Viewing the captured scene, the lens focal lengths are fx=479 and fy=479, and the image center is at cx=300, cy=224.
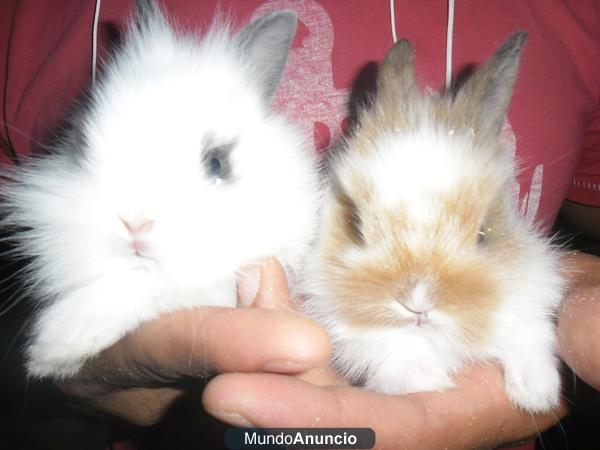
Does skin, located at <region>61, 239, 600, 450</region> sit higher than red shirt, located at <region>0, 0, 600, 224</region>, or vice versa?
red shirt, located at <region>0, 0, 600, 224</region>

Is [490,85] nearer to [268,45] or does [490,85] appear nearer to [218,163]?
[268,45]

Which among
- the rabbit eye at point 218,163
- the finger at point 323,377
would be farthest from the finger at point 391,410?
the rabbit eye at point 218,163

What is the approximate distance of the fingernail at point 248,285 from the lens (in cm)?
103

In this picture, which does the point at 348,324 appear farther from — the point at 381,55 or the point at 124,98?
the point at 381,55

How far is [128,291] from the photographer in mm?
987

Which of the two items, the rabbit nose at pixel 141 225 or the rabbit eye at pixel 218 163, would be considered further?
the rabbit eye at pixel 218 163

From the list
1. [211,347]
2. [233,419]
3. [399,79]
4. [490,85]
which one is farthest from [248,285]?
[490,85]

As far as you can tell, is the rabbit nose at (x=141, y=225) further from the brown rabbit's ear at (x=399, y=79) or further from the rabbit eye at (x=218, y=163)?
the brown rabbit's ear at (x=399, y=79)

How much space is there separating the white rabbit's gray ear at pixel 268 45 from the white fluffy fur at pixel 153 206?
9 cm

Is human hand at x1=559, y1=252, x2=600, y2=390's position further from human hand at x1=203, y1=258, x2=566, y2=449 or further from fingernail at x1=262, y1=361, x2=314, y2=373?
fingernail at x1=262, y1=361, x2=314, y2=373

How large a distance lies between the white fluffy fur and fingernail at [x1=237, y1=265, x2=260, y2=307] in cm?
2

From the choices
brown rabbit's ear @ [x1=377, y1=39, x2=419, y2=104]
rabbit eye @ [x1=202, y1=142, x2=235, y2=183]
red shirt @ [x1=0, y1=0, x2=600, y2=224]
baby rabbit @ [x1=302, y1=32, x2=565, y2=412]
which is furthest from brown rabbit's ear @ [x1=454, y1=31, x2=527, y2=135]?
rabbit eye @ [x1=202, y1=142, x2=235, y2=183]

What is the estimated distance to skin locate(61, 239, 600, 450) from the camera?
0.81m

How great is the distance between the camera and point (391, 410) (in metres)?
0.95
